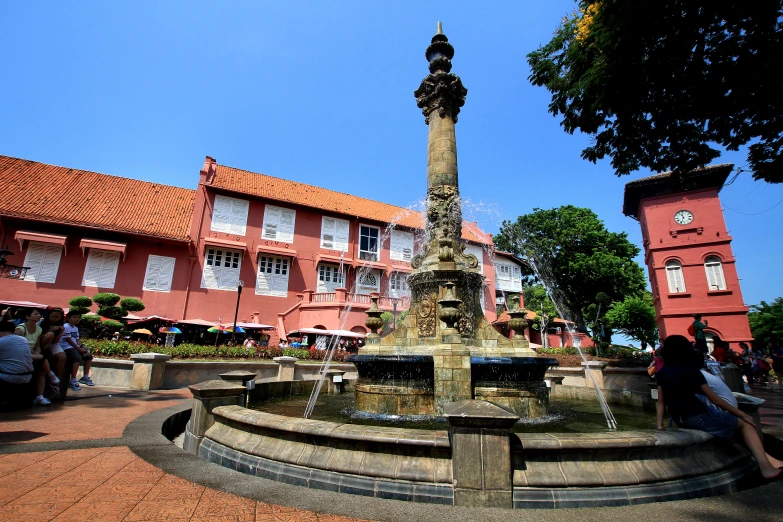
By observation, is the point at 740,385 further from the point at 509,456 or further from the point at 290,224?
the point at 290,224

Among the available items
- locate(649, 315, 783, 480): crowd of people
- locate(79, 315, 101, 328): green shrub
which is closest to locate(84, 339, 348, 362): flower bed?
locate(79, 315, 101, 328): green shrub

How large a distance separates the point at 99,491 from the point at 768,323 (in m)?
48.7

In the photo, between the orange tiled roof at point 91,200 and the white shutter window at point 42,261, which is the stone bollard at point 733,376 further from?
the white shutter window at point 42,261

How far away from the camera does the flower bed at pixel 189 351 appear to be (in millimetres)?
12719

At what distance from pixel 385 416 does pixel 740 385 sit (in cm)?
770

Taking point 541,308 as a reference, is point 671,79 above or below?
above

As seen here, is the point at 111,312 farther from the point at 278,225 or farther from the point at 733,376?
the point at 733,376

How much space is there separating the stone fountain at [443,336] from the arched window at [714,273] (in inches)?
924

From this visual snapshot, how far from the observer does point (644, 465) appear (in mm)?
3596

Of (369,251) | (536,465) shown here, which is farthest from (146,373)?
(369,251)

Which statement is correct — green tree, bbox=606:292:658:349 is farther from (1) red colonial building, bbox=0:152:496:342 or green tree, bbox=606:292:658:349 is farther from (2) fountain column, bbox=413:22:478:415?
(2) fountain column, bbox=413:22:478:415

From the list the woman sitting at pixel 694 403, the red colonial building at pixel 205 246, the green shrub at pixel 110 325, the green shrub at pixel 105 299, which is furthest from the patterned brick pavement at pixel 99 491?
the red colonial building at pixel 205 246

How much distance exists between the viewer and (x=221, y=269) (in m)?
25.5

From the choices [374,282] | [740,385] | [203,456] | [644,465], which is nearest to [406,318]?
[203,456]
